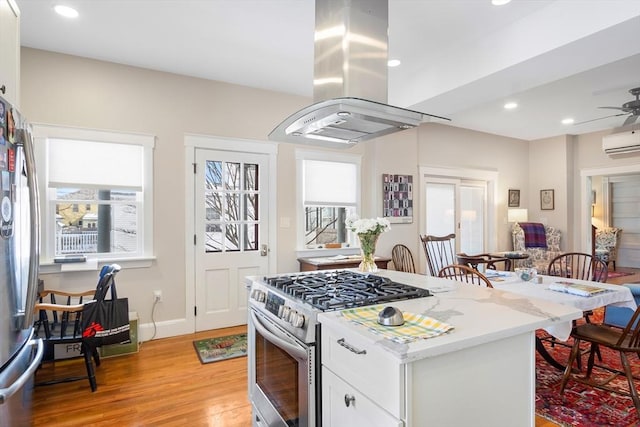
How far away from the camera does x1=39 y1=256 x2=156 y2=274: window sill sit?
3.23 m

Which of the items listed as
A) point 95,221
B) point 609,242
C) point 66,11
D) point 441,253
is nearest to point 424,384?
point 66,11

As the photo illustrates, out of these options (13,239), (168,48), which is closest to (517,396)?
(13,239)

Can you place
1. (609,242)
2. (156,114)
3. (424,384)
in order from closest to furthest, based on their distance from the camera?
(424,384)
(156,114)
(609,242)

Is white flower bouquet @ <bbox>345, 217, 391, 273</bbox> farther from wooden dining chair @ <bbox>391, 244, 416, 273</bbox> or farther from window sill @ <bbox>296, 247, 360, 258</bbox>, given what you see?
wooden dining chair @ <bbox>391, 244, 416, 273</bbox>

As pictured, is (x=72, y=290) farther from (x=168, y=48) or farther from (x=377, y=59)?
(x=377, y=59)

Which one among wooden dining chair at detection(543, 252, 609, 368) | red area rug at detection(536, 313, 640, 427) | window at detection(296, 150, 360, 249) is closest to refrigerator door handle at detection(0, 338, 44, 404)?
red area rug at detection(536, 313, 640, 427)

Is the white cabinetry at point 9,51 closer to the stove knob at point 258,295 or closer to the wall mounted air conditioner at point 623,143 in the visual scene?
the stove knob at point 258,295

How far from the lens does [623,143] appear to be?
5.25 m

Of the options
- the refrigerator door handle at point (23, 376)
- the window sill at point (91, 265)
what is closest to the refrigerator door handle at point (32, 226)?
the refrigerator door handle at point (23, 376)

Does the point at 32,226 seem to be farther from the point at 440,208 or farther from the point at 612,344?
the point at 440,208

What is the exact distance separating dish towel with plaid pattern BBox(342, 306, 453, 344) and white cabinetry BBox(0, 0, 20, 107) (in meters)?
1.85

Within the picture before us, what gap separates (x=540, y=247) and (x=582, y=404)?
467 cm

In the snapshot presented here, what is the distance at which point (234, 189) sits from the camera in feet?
13.6

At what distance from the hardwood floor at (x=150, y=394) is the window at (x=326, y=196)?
1.95 m
